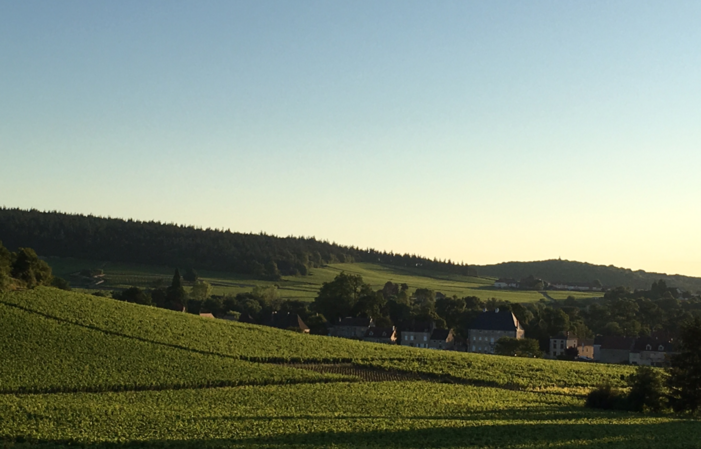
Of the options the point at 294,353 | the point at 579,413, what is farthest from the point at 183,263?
the point at 579,413

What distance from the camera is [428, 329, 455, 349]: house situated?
4700 inches

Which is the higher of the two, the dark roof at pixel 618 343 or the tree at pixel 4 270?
the tree at pixel 4 270

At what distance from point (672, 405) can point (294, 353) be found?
34.6 meters

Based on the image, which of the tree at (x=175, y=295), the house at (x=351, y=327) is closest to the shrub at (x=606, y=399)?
the house at (x=351, y=327)

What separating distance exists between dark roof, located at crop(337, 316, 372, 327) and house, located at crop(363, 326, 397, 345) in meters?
3.71

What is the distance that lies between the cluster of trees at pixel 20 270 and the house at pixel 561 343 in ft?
253

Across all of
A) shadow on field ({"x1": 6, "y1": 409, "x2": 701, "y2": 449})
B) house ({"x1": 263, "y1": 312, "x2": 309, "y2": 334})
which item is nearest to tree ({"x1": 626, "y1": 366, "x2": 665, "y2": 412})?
shadow on field ({"x1": 6, "y1": 409, "x2": 701, "y2": 449})

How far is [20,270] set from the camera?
250 feet

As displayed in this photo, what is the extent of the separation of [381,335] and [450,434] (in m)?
83.5

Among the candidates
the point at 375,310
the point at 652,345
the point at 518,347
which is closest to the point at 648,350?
the point at 652,345

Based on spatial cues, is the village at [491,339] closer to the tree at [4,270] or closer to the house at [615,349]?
the house at [615,349]

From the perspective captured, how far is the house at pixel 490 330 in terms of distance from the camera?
386 feet

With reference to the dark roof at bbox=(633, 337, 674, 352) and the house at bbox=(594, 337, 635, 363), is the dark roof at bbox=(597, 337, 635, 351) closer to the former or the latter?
the house at bbox=(594, 337, 635, 363)

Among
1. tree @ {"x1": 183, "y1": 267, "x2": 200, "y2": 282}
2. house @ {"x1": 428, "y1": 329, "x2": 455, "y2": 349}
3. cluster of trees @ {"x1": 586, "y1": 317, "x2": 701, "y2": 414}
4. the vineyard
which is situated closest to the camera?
the vineyard
